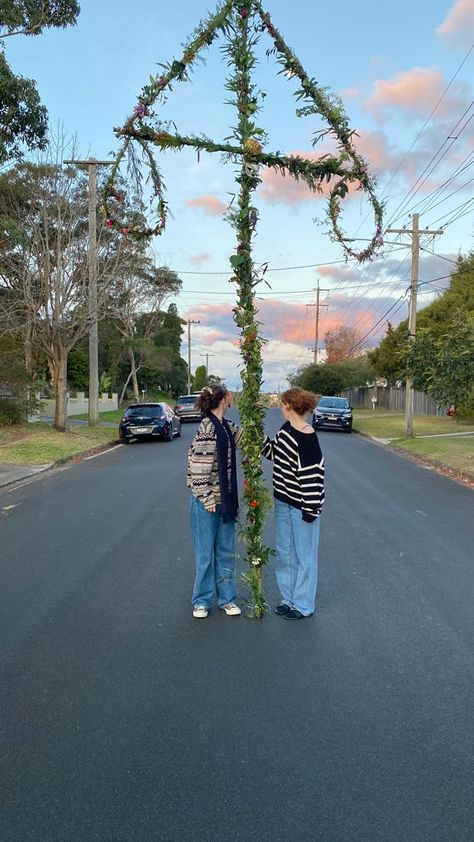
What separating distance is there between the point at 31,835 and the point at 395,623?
10.7ft

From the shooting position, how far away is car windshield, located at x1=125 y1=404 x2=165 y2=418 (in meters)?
23.7

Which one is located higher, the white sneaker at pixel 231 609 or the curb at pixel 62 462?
the white sneaker at pixel 231 609

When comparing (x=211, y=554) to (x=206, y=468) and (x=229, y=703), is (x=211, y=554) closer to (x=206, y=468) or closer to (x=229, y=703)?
(x=206, y=468)

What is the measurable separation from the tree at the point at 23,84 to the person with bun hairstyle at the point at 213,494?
44.9ft

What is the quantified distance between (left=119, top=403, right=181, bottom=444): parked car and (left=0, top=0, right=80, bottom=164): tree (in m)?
9.05

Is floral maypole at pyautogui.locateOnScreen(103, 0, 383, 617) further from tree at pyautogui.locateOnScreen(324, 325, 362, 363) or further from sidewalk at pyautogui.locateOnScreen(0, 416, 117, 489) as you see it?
tree at pyautogui.locateOnScreen(324, 325, 362, 363)

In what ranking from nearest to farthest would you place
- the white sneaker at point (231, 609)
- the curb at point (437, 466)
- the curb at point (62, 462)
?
the white sneaker at point (231, 609) < the curb at point (62, 462) < the curb at point (437, 466)

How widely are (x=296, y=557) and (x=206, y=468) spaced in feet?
3.27

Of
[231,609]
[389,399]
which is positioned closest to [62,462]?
[231,609]

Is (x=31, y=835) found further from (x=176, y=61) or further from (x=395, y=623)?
(x=176, y=61)

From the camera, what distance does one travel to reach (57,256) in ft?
74.9

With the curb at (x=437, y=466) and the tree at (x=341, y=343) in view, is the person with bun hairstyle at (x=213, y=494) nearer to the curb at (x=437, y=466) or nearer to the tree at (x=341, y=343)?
the curb at (x=437, y=466)

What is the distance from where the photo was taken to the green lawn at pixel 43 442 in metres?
17.6

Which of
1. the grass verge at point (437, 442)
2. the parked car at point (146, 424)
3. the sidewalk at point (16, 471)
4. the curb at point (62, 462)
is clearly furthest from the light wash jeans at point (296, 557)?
the parked car at point (146, 424)
